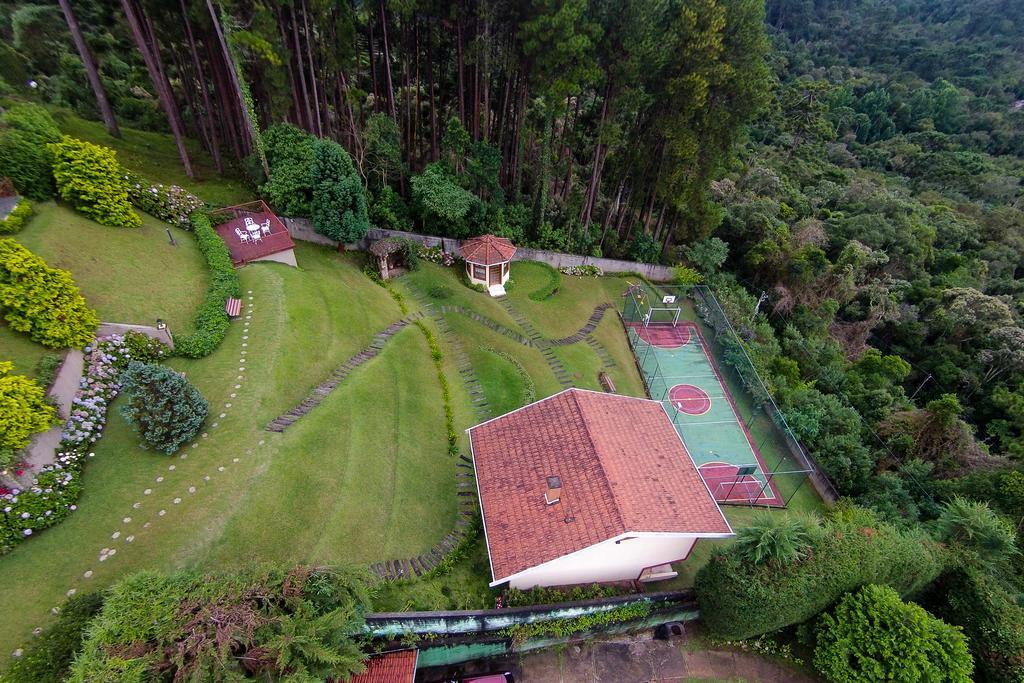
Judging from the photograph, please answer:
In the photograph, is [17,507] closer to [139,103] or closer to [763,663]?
[763,663]

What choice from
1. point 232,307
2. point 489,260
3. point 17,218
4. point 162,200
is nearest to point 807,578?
point 489,260

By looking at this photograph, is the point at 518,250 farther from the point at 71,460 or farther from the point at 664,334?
the point at 71,460

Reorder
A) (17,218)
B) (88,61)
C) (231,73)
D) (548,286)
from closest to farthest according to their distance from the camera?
(17,218), (88,61), (231,73), (548,286)

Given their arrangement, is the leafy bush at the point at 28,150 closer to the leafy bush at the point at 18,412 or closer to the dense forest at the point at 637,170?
the dense forest at the point at 637,170

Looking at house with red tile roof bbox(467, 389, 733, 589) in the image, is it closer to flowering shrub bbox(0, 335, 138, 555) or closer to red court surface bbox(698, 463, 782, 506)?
red court surface bbox(698, 463, 782, 506)

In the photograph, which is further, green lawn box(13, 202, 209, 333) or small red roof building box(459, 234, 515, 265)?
small red roof building box(459, 234, 515, 265)

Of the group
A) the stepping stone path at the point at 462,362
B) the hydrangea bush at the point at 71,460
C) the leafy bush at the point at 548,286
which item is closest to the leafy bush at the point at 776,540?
the stepping stone path at the point at 462,362

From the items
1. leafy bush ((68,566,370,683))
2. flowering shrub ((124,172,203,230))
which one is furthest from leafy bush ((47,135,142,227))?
leafy bush ((68,566,370,683))
